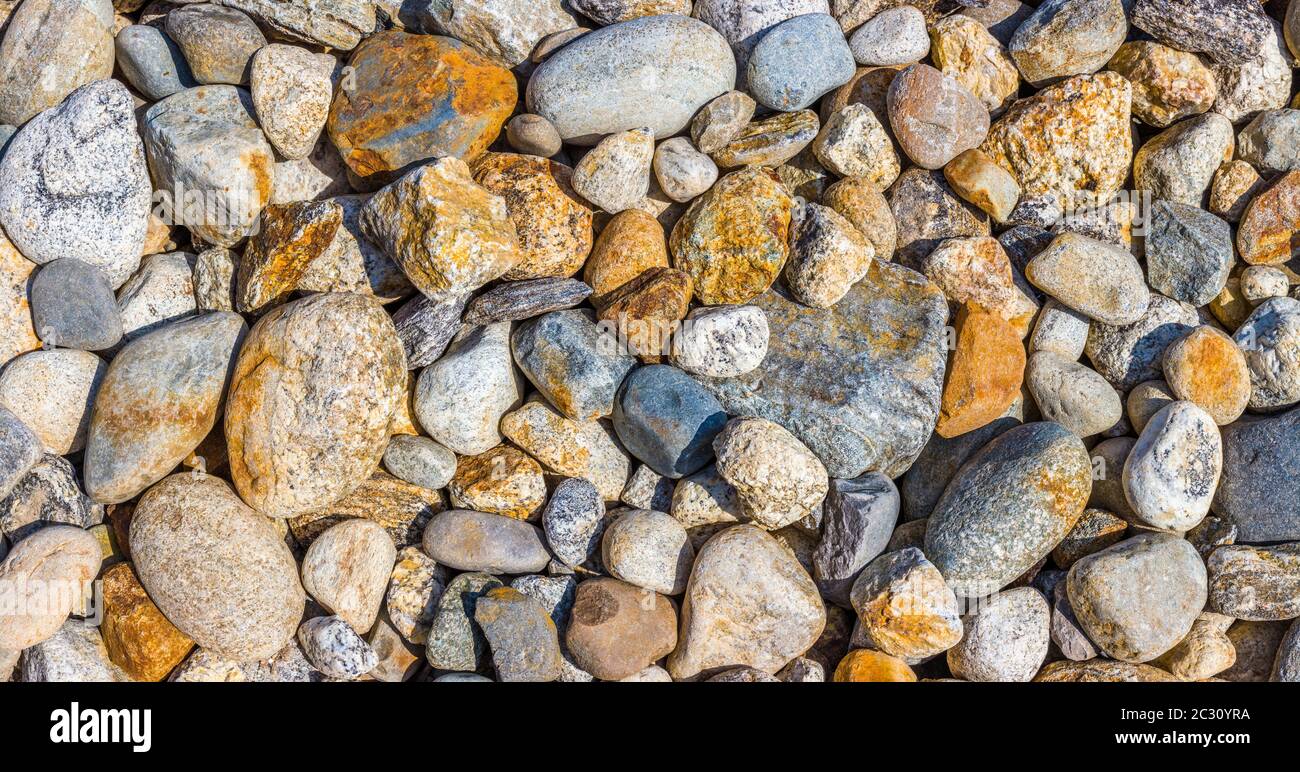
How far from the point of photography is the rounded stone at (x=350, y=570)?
3.93 metres

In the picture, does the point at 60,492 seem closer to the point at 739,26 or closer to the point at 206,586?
the point at 206,586

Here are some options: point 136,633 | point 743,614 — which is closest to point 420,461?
point 136,633

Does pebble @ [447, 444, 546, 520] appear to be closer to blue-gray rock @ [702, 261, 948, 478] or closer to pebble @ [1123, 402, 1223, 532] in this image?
blue-gray rock @ [702, 261, 948, 478]

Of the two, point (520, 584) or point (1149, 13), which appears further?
point (1149, 13)

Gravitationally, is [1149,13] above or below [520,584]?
above

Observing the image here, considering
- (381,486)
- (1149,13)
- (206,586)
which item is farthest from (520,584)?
(1149,13)

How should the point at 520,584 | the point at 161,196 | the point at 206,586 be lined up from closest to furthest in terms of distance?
the point at 206,586 < the point at 520,584 < the point at 161,196

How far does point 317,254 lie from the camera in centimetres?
414

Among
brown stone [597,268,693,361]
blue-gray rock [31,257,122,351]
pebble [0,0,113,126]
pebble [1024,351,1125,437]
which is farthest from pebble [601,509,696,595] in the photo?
pebble [0,0,113,126]

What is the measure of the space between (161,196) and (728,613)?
3288mm

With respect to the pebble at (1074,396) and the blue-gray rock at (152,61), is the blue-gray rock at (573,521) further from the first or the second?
the blue-gray rock at (152,61)

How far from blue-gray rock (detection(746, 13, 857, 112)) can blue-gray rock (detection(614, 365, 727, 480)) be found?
145 centimetres

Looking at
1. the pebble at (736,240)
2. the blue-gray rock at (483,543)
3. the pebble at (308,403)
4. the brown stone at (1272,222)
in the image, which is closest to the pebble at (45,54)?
the pebble at (308,403)

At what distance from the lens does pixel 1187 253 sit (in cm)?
429
